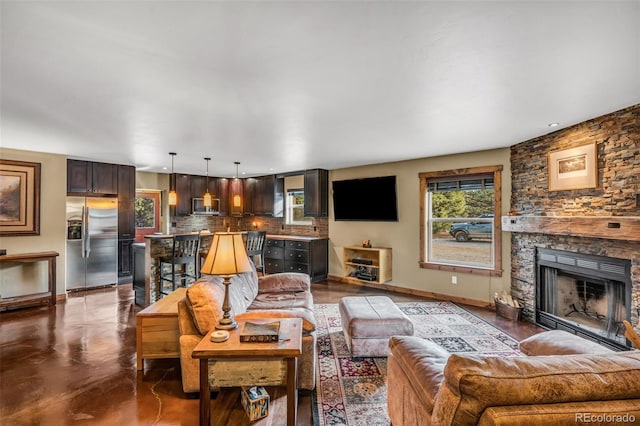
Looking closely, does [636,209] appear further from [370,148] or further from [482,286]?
[370,148]

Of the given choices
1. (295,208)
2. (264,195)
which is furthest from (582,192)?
(264,195)

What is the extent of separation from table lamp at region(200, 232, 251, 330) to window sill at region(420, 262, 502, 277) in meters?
3.93

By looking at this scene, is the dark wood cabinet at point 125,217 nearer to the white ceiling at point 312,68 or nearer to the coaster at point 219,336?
the white ceiling at point 312,68

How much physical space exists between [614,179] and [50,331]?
21.5ft

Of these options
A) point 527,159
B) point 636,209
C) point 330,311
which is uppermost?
point 527,159

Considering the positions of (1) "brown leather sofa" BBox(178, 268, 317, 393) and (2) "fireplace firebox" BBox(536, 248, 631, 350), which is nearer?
(1) "brown leather sofa" BBox(178, 268, 317, 393)

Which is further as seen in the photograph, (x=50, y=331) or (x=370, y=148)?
(x=370, y=148)

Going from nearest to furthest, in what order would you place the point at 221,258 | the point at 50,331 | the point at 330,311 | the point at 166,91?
the point at 221,258, the point at 166,91, the point at 50,331, the point at 330,311

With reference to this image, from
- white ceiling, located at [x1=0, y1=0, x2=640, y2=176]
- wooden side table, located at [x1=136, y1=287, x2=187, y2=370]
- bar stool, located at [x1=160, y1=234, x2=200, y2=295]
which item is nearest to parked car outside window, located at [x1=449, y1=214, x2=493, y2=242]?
white ceiling, located at [x1=0, y1=0, x2=640, y2=176]

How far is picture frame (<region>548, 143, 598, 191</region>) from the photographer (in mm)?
3184

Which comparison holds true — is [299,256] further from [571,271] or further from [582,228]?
[582,228]

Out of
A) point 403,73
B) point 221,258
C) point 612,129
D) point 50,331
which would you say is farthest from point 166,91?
point 612,129

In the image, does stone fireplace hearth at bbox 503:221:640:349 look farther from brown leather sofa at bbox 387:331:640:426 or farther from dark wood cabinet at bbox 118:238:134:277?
dark wood cabinet at bbox 118:238:134:277

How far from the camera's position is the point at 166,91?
2.48 meters
